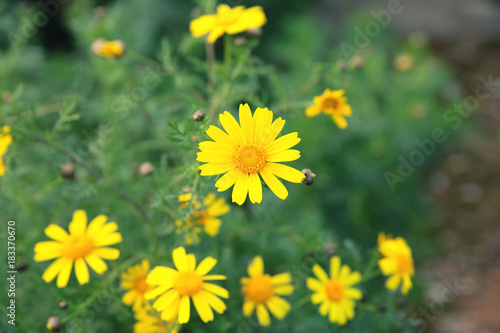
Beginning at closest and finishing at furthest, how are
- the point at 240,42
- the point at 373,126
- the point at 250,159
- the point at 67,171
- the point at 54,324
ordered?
the point at 250,159 < the point at 54,324 < the point at 67,171 < the point at 240,42 < the point at 373,126

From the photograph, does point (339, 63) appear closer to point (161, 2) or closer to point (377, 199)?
point (377, 199)

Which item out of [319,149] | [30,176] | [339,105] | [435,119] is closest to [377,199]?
[319,149]

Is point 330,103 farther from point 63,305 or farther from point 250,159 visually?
point 63,305

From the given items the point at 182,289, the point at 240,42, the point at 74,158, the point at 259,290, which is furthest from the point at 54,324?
the point at 240,42

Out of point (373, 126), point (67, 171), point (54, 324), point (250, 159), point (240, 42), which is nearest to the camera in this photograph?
point (250, 159)

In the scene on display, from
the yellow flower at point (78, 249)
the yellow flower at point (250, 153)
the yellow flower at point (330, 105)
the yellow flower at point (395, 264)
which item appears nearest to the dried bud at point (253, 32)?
the yellow flower at point (330, 105)

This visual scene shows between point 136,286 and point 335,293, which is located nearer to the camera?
point 136,286
